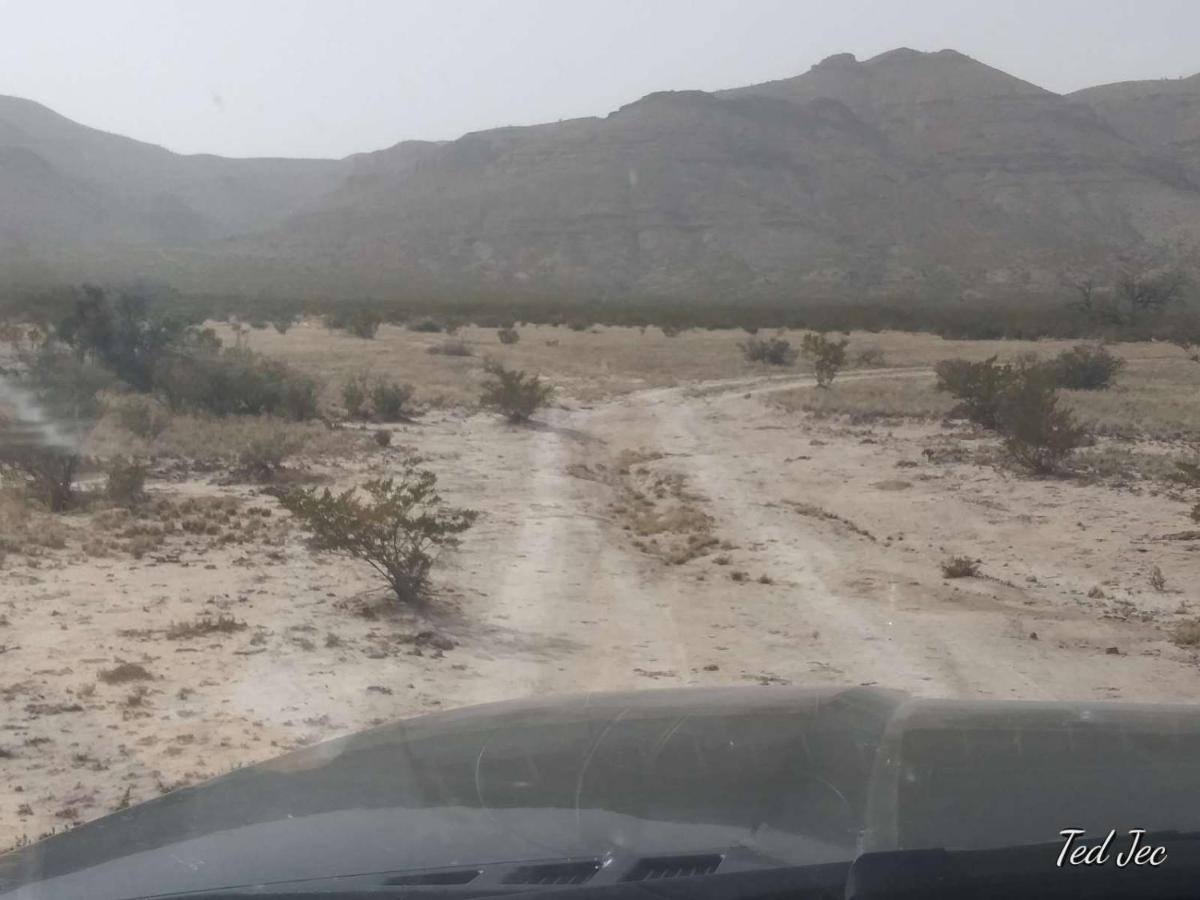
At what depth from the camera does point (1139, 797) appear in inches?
135

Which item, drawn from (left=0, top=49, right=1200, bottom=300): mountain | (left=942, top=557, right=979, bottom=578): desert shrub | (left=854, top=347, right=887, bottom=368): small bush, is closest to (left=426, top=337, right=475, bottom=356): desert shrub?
(left=854, top=347, right=887, bottom=368): small bush

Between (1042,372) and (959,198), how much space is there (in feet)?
291

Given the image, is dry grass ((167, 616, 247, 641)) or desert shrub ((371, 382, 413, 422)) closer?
dry grass ((167, 616, 247, 641))

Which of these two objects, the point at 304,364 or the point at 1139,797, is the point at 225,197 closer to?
the point at 304,364

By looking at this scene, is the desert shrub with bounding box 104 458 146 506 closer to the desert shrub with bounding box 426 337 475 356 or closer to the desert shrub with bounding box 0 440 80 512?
the desert shrub with bounding box 0 440 80 512

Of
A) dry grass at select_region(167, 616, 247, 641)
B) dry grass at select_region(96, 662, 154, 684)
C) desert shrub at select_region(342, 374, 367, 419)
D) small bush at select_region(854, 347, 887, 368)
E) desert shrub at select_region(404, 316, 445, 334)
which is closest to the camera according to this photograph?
dry grass at select_region(96, 662, 154, 684)

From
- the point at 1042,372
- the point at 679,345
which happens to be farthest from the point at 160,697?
the point at 679,345

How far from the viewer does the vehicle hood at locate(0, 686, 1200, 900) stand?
3295mm

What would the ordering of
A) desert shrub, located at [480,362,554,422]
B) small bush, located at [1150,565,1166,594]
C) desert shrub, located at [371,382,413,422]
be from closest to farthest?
small bush, located at [1150,565,1166,594] → desert shrub, located at [371,382,413,422] → desert shrub, located at [480,362,554,422]

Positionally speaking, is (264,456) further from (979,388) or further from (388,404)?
(979,388)

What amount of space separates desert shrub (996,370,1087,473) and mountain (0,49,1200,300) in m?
46.9

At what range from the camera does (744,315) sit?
233 ft
